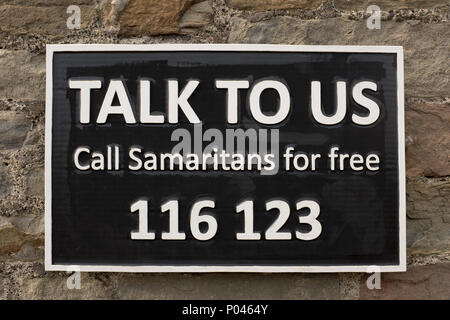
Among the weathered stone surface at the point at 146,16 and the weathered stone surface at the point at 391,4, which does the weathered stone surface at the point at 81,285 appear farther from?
the weathered stone surface at the point at 391,4

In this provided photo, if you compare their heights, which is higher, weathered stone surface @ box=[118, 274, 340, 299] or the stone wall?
the stone wall

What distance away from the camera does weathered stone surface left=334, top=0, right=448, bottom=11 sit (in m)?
1.35

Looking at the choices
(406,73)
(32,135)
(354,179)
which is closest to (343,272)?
(354,179)

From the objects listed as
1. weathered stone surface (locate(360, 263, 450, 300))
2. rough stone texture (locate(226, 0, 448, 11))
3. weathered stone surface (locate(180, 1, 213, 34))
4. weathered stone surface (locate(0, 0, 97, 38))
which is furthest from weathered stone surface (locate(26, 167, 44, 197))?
weathered stone surface (locate(360, 263, 450, 300))

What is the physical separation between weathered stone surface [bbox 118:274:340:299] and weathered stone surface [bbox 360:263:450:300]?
0.38ft

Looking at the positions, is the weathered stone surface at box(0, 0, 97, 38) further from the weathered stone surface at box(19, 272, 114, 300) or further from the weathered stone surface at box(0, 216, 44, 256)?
the weathered stone surface at box(19, 272, 114, 300)

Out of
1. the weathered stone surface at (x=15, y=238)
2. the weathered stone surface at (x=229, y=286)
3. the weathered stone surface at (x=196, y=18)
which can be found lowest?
the weathered stone surface at (x=229, y=286)

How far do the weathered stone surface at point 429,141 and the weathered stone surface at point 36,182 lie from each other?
88 centimetres

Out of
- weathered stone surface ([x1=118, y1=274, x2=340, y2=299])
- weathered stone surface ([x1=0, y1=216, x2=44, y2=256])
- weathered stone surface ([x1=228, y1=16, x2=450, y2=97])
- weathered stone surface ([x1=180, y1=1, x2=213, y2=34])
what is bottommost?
weathered stone surface ([x1=118, y1=274, x2=340, y2=299])

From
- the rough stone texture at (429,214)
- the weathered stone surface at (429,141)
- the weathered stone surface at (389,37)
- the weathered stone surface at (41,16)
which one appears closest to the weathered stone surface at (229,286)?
the rough stone texture at (429,214)

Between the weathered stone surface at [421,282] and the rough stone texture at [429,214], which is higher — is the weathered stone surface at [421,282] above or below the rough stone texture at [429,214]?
below

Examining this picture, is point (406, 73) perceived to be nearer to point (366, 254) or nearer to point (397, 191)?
point (397, 191)

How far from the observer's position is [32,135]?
4.44 feet

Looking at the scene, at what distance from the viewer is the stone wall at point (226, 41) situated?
1341 millimetres
